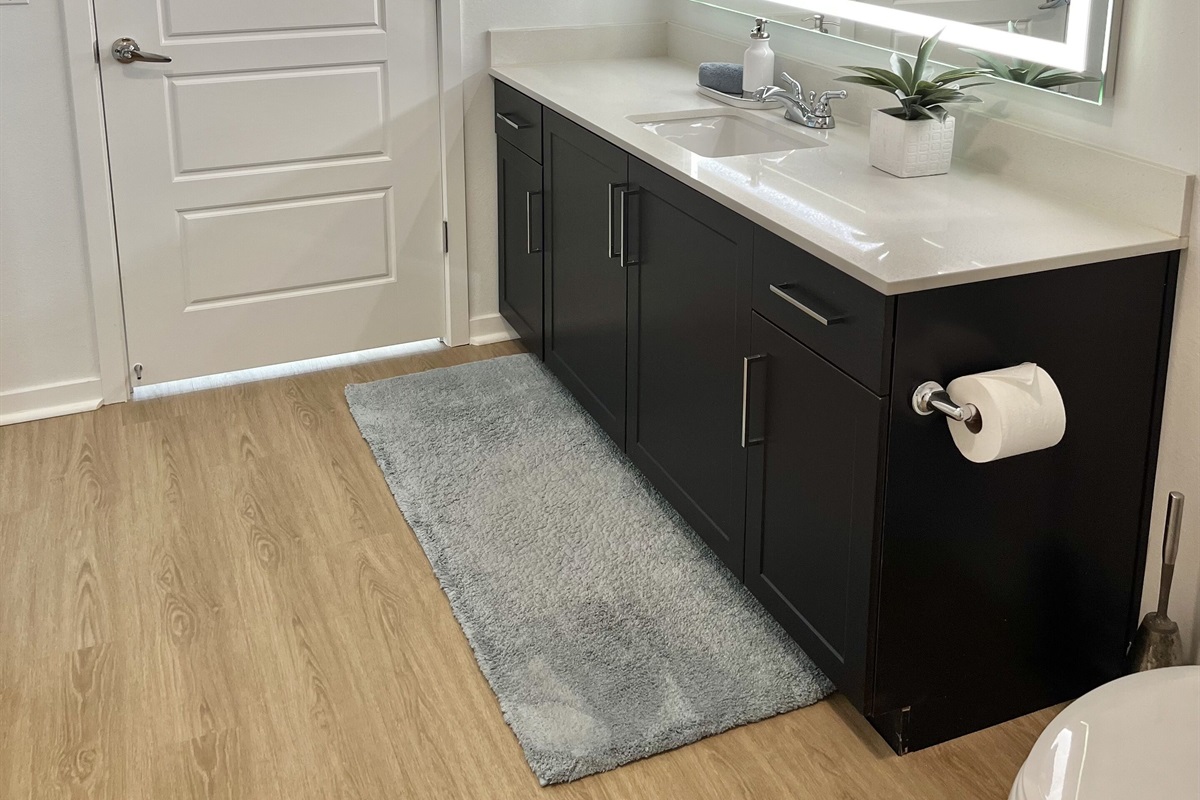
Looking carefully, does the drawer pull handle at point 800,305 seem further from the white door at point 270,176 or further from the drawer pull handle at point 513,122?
the white door at point 270,176

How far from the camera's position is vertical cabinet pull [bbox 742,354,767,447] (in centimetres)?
221

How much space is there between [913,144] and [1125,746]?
1.17 m

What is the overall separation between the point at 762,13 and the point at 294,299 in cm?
155

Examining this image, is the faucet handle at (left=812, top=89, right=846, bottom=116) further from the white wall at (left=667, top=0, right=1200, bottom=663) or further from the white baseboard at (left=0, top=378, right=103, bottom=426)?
the white baseboard at (left=0, top=378, right=103, bottom=426)

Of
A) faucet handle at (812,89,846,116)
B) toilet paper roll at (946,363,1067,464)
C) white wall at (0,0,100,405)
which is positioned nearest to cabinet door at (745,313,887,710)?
toilet paper roll at (946,363,1067,464)

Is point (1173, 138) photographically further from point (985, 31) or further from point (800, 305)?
point (800, 305)

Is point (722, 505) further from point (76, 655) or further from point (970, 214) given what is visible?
point (76, 655)

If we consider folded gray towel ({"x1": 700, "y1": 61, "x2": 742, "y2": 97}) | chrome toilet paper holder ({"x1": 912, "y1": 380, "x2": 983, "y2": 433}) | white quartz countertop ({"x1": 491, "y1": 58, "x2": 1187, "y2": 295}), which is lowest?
chrome toilet paper holder ({"x1": 912, "y1": 380, "x2": 983, "y2": 433})

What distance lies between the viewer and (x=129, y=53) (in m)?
3.12

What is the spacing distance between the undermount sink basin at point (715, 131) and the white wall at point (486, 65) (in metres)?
0.76

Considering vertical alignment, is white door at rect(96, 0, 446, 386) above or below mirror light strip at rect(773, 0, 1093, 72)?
below

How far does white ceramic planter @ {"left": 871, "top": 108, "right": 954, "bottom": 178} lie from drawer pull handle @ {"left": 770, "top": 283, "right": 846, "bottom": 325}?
0.43 metres

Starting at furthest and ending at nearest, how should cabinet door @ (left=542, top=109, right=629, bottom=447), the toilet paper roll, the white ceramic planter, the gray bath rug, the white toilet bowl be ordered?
1. cabinet door @ (left=542, top=109, right=629, bottom=447)
2. the white ceramic planter
3. the gray bath rug
4. the toilet paper roll
5. the white toilet bowl

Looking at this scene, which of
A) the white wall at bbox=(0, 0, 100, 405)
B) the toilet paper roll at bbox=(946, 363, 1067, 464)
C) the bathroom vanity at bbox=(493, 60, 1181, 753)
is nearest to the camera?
the toilet paper roll at bbox=(946, 363, 1067, 464)
